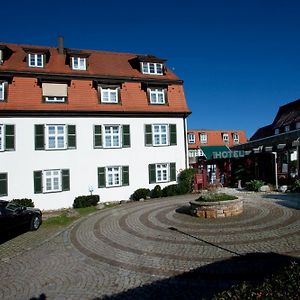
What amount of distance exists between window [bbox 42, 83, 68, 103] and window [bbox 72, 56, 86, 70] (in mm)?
2551

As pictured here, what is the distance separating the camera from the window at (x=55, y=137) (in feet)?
74.6

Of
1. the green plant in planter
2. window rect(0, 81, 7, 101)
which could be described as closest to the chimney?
window rect(0, 81, 7, 101)

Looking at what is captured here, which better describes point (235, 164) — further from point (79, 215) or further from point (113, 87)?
point (79, 215)

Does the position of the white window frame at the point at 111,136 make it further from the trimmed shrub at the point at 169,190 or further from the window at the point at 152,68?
the window at the point at 152,68

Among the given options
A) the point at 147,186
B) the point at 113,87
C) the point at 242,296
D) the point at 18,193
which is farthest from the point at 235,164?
the point at 242,296

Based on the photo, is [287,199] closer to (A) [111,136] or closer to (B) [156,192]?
(B) [156,192]

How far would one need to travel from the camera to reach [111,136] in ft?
81.3

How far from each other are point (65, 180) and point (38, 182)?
1881 mm

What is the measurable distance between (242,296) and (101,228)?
37.6 ft

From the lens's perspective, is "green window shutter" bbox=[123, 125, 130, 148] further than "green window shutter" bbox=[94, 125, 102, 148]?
Yes

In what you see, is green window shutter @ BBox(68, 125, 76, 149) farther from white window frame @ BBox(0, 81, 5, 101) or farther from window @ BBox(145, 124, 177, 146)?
window @ BBox(145, 124, 177, 146)

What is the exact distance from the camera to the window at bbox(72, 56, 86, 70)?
1018 inches

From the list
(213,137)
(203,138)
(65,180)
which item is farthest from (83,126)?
(213,137)

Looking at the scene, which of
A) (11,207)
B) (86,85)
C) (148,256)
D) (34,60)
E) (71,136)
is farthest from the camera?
(86,85)
